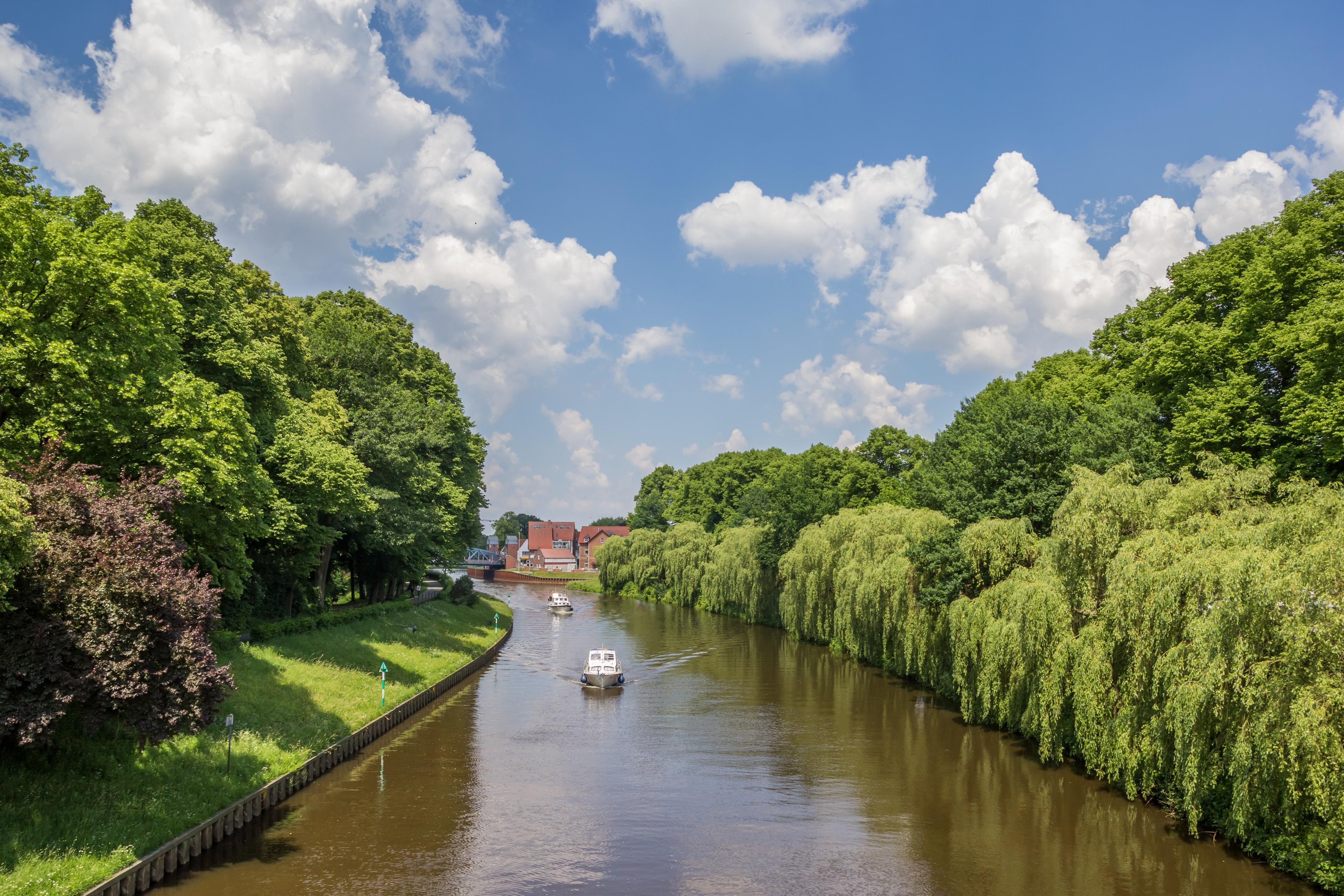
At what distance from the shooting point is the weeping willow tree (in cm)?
1856

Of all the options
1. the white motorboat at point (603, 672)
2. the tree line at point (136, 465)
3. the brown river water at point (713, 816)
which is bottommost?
the brown river water at point (713, 816)

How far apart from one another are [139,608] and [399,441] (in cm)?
3517

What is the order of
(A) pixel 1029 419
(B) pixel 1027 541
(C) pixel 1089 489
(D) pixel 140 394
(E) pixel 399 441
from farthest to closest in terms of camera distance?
(E) pixel 399 441, (A) pixel 1029 419, (B) pixel 1027 541, (C) pixel 1089 489, (D) pixel 140 394

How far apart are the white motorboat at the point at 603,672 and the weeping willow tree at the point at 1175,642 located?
1608cm

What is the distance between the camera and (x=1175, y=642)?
2298 cm

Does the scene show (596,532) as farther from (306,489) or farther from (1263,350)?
(1263,350)

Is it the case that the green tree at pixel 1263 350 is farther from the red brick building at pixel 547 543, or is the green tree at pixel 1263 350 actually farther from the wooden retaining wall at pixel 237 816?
→ the red brick building at pixel 547 543

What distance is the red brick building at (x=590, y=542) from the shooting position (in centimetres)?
17950

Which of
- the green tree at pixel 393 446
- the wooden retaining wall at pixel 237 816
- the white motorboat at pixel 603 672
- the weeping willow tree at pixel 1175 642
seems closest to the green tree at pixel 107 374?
the wooden retaining wall at pixel 237 816

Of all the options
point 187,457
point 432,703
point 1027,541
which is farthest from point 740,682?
point 187,457

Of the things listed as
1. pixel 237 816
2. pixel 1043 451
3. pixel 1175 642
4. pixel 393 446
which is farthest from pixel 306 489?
pixel 1175 642

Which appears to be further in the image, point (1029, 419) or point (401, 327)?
point (401, 327)

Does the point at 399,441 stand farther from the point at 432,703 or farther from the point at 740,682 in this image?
the point at 740,682

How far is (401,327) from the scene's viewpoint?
7638cm
